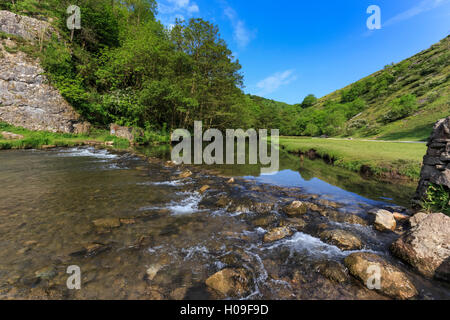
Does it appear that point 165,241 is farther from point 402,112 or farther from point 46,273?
point 402,112

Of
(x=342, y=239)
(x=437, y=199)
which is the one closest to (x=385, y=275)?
(x=342, y=239)

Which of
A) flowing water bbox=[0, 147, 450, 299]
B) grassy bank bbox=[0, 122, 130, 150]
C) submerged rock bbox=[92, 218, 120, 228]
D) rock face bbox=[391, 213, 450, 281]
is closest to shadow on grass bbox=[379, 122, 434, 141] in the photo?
flowing water bbox=[0, 147, 450, 299]

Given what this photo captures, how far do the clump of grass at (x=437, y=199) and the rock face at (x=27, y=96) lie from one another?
4144 cm

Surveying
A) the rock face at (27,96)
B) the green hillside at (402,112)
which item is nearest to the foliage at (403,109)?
the green hillside at (402,112)

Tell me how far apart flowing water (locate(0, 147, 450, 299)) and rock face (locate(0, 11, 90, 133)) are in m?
25.4

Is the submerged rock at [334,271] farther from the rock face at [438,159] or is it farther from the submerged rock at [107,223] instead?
the rock face at [438,159]

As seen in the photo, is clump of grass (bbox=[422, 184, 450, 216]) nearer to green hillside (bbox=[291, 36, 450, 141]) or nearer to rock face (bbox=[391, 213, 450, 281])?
rock face (bbox=[391, 213, 450, 281])

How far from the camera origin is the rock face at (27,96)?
26250 millimetres

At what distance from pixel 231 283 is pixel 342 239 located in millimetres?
3472

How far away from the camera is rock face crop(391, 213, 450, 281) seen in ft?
12.4

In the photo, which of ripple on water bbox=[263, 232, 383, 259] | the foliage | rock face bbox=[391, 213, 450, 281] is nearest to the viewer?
rock face bbox=[391, 213, 450, 281]
